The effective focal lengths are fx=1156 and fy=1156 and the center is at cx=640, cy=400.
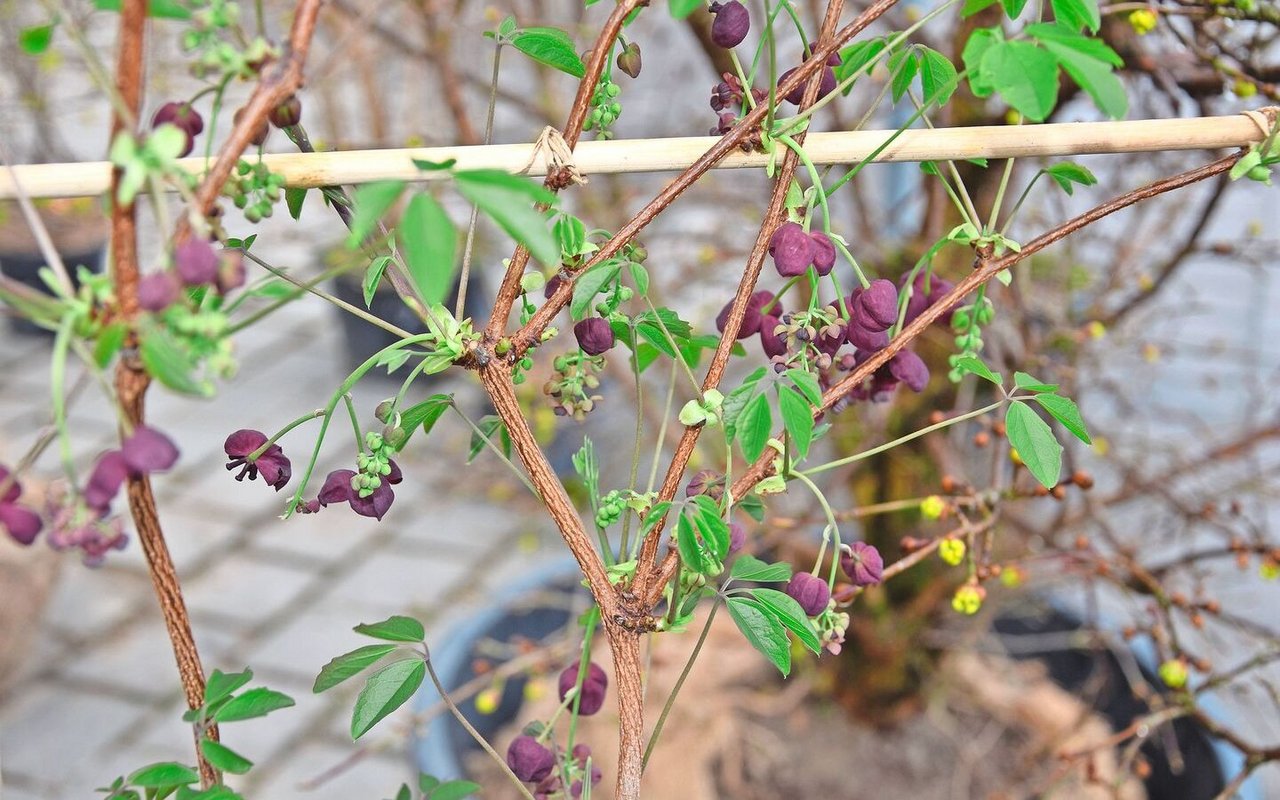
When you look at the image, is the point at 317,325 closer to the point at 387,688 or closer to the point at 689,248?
the point at 689,248

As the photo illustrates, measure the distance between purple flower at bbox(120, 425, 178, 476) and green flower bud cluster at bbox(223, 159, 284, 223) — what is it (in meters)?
0.13

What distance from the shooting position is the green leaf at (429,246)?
406 millimetres

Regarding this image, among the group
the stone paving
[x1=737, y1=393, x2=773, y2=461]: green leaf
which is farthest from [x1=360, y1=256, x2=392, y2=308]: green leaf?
the stone paving

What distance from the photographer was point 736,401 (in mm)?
577

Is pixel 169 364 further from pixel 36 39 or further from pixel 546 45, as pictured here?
pixel 546 45

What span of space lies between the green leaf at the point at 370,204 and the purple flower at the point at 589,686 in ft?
1.26

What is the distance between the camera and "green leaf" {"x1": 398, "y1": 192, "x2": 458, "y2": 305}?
41 cm

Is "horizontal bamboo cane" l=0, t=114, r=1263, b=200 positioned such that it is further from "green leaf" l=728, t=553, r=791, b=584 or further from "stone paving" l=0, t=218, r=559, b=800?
"stone paving" l=0, t=218, r=559, b=800

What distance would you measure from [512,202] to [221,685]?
335 mm

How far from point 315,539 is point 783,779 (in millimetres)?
1399

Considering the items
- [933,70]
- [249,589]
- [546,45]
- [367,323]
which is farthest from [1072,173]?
[367,323]

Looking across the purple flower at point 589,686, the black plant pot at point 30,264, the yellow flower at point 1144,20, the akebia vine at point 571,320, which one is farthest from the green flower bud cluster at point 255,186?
the black plant pot at point 30,264

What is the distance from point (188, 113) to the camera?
0.47 m

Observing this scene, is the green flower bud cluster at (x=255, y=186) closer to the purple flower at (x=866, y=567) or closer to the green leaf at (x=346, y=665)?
the green leaf at (x=346, y=665)
